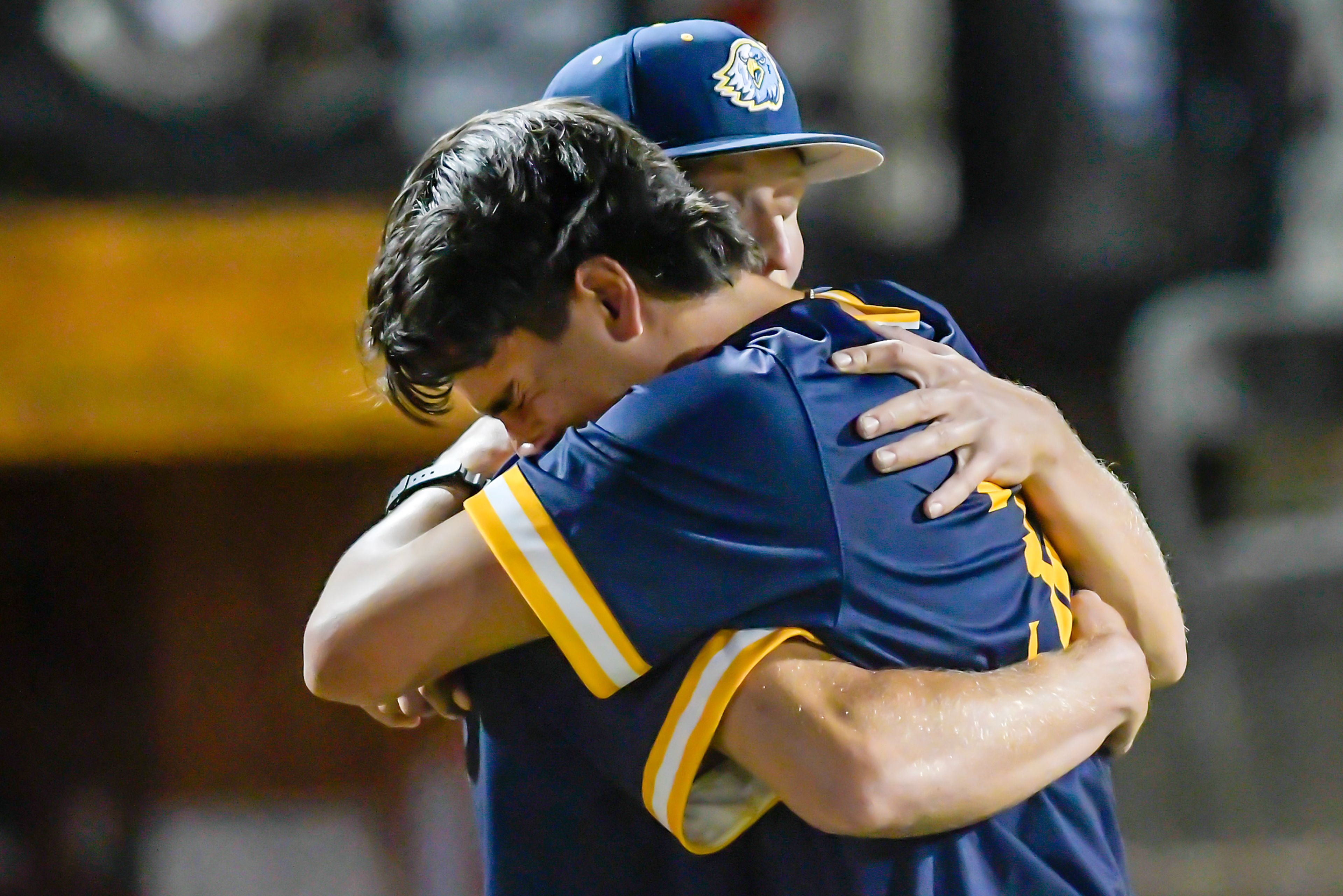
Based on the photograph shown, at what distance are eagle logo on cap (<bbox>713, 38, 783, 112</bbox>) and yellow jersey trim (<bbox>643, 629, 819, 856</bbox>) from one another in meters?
0.41

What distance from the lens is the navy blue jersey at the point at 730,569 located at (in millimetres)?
769

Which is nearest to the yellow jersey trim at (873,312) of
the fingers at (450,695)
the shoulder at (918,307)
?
A: the shoulder at (918,307)

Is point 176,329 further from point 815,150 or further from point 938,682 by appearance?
point 938,682

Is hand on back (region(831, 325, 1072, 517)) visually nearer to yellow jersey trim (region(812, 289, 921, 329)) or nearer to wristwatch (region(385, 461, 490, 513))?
yellow jersey trim (region(812, 289, 921, 329))

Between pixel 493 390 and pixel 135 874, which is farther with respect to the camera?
pixel 135 874

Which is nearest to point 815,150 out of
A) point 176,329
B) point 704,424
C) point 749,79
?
point 749,79

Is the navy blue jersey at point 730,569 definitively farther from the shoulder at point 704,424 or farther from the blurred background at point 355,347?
the blurred background at point 355,347

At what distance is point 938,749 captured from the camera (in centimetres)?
76

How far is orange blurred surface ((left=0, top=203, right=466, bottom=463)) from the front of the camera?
238 centimetres

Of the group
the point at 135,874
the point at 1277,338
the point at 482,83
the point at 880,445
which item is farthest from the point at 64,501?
the point at 1277,338

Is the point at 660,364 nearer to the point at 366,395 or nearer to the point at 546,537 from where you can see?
the point at 546,537

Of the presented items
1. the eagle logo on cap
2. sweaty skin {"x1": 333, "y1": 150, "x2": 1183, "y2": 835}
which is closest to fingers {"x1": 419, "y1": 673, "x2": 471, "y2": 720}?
sweaty skin {"x1": 333, "y1": 150, "x2": 1183, "y2": 835}

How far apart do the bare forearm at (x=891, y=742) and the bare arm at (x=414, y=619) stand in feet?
0.48

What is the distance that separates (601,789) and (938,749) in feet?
0.74
